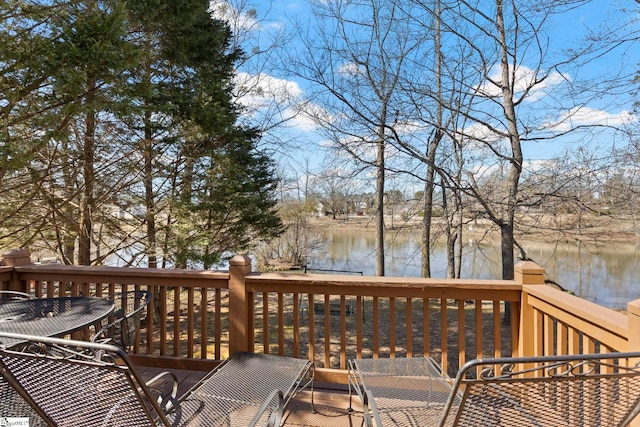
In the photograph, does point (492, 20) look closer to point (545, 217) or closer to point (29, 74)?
point (545, 217)

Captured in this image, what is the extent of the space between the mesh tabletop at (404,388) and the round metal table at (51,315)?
1487mm

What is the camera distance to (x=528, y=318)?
214 centimetres

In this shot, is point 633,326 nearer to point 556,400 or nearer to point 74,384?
point 556,400

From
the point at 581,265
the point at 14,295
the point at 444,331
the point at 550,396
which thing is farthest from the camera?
the point at 581,265

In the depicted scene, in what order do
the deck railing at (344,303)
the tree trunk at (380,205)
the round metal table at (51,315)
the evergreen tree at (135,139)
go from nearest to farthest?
the round metal table at (51,315) → the deck railing at (344,303) → the evergreen tree at (135,139) → the tree trunk at (380,205)

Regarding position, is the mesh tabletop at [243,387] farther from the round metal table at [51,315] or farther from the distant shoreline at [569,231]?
the distant shoreline at [569,231]

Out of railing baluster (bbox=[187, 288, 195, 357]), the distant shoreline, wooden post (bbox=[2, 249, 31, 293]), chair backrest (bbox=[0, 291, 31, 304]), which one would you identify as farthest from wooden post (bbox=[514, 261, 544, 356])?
the distant shoreline

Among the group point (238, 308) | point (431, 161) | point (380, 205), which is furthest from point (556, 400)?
point (380, 205)

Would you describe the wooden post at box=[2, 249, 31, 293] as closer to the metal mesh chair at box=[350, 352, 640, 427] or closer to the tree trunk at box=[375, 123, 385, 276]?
the metal mesh chair at box=[350, 352, 640, 427]

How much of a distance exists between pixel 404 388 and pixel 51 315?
7.04 feet

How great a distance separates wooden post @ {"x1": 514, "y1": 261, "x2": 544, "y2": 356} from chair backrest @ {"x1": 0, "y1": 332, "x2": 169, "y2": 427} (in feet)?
6.80

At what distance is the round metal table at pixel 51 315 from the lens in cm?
175

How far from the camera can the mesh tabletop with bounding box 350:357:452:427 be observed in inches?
61.3

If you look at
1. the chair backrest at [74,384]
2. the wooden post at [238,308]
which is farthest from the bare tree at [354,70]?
the chair backrest at [74,384]
